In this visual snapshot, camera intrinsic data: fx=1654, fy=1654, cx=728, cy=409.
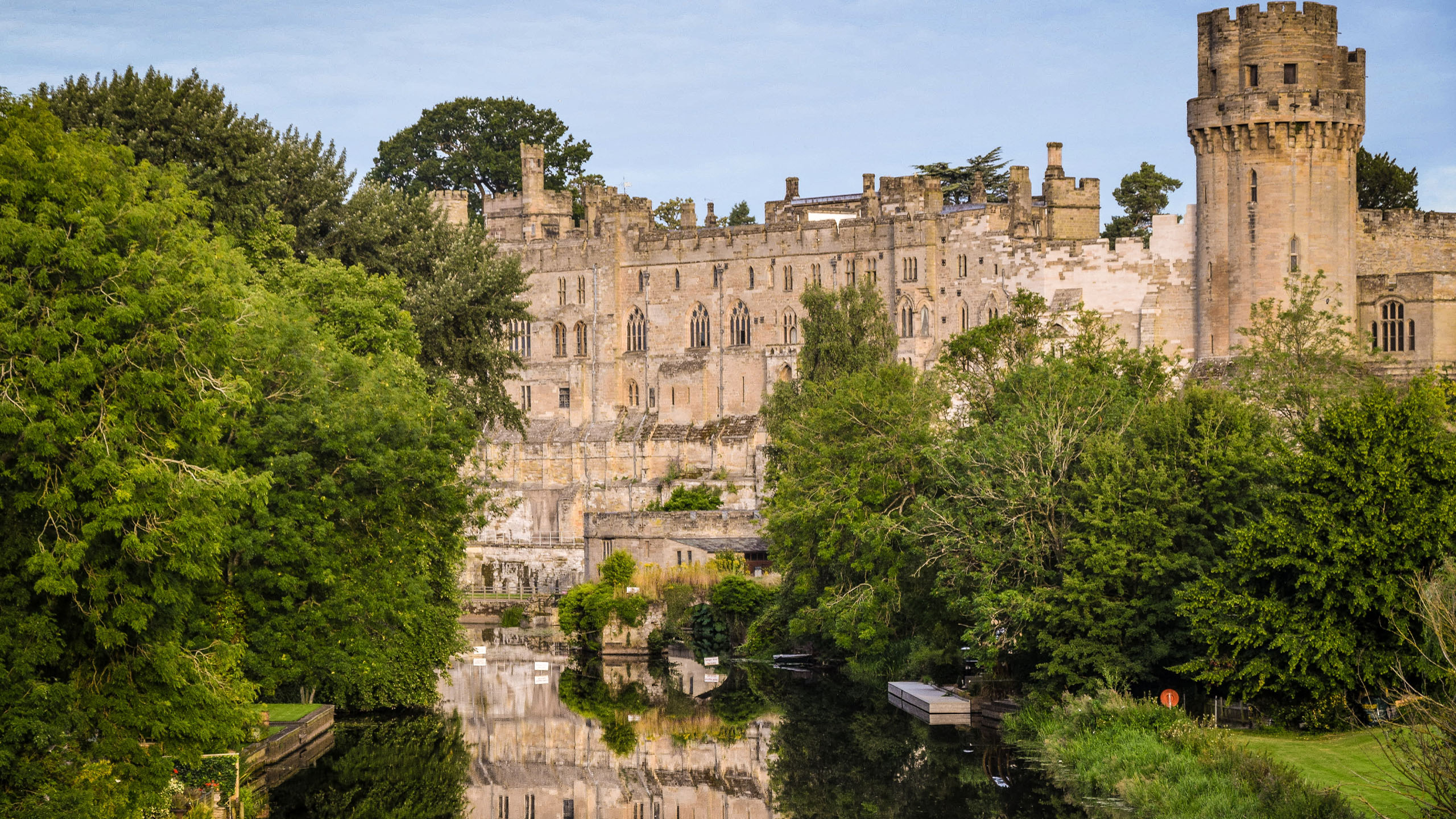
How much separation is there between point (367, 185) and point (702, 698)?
48.7 ft

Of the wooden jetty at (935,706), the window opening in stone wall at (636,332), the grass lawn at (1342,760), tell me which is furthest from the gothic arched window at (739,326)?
the grass lawn at (1342,760)

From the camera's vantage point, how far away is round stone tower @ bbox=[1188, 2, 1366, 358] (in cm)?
5491

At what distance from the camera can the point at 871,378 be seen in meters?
43.4

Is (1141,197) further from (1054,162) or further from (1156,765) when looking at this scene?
(1156,765)

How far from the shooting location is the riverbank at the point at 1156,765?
22.2 metres

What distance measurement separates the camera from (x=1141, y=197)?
81938 millimetres

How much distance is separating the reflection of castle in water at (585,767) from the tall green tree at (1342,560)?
8.57 metres

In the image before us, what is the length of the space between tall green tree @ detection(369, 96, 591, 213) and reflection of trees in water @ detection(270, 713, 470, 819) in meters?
60.9

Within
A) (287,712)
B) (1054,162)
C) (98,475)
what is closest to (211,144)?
(287,712)

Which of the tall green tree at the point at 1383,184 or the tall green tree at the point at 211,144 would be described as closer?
the tall green tree at the point at 211,144

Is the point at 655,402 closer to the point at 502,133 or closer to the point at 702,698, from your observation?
the point at 502,133

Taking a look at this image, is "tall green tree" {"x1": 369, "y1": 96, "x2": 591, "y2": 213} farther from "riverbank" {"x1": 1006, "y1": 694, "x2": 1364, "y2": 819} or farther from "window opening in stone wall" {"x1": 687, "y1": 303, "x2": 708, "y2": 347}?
"riverbank" {"x1": 1006, "y1": 694, "x2": 1364, "y2": 819}

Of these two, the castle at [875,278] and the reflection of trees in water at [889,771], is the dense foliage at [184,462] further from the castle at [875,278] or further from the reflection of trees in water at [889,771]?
the castle at [875,278]

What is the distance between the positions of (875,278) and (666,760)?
137 feet
